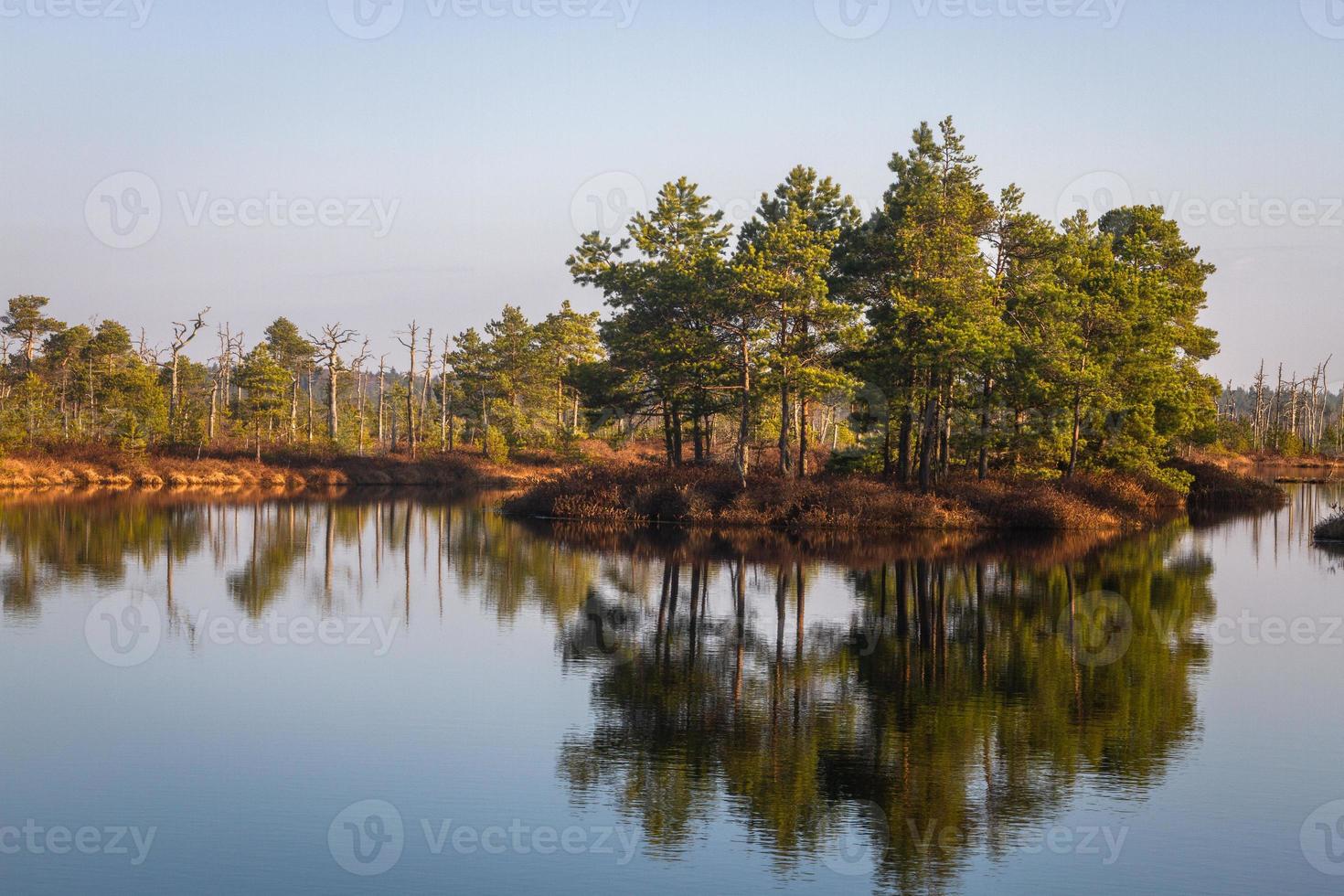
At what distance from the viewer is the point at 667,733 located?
13.9 meters

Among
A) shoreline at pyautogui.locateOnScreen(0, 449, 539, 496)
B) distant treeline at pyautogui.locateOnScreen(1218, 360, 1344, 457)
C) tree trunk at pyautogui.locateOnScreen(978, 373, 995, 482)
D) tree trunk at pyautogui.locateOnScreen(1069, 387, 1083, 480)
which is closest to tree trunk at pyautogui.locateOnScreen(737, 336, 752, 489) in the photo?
tree trunk at pyautogui.locateOnScreen(978, 373, 995, 482)

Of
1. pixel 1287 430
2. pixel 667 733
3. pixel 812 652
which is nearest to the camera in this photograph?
pixel 667 733

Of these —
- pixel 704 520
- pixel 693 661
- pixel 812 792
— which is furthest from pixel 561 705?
pixel 704 520

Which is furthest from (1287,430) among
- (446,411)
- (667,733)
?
(667,733)

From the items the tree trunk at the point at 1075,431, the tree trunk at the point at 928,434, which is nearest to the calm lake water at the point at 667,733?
the tree trunk at the point at 928,434

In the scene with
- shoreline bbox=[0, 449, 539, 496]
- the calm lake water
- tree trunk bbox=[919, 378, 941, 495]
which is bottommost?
the calm lake water

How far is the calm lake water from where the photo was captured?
1014 centimetres

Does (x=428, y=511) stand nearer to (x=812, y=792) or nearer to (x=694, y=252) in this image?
(x=694, y=252)

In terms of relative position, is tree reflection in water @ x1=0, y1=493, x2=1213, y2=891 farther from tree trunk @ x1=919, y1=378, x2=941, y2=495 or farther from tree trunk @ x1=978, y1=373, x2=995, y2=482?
tree trunk @ x1=978, y1=373, x2=995, y2=482

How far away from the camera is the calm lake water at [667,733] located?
399 inches

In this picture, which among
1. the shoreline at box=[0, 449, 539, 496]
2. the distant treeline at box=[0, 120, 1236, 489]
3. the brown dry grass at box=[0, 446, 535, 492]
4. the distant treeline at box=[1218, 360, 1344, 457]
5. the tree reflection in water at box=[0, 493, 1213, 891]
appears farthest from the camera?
the distant treeline at box=[1218, 360, 1344, 457]

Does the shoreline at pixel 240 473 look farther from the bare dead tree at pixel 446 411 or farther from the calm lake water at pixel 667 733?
the calm lake water at pixel 667 733

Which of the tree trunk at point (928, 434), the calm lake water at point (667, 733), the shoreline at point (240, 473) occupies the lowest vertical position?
the calm lake water at point (667, 733)

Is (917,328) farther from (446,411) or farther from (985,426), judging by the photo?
(446,411)
